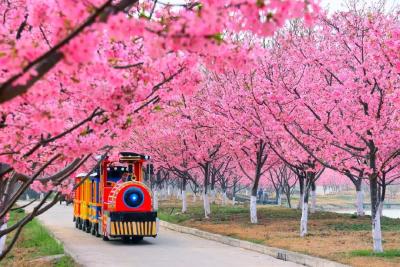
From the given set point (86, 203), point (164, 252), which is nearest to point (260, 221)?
point (86, 203)

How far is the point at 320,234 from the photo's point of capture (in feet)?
63.9

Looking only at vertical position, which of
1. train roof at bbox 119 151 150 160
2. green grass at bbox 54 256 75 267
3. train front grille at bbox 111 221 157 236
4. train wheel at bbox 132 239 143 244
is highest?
train roof at bbox 119 151 150 160

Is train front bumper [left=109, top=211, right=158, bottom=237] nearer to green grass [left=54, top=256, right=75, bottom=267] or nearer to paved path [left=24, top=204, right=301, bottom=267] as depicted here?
paved path [left=24, top=204, right=301, bottom=267]

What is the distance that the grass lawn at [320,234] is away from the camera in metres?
14.0

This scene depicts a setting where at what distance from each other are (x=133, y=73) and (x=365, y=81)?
450 inches

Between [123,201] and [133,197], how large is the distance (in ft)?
1.22

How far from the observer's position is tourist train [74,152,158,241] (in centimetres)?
1833

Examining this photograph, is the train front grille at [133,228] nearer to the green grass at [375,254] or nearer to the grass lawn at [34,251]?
the grass lawn at [34,251]

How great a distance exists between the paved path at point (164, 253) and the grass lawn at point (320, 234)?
49.2 inches

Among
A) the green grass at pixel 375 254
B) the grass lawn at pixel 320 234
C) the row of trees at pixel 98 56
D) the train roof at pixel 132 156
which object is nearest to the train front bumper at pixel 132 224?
the train roof at pixel 132 156

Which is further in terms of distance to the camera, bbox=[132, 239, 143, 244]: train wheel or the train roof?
bbox=[132, 239, 143, 244]: train wheel

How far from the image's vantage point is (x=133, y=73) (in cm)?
543

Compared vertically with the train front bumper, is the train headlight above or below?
above

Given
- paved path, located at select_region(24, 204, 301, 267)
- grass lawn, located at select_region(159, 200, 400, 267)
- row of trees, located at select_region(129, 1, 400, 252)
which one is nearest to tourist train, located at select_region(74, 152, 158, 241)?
paved path, located at select_region(24, 204, 301, 267)
